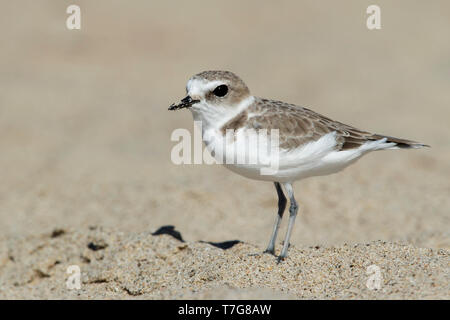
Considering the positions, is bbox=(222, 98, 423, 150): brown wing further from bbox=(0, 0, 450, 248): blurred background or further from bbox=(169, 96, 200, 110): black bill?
bbox=(0, 0, 450, 248): blurred background

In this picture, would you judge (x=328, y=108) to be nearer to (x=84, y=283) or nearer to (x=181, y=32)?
(x=181, y=32)

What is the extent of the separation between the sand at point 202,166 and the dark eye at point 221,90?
1138 mm

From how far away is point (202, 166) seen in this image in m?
8.01

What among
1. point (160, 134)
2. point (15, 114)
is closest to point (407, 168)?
point (160, 134)

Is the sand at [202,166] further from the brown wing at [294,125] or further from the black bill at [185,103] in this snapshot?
the black bill at [185,103]

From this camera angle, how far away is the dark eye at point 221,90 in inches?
165

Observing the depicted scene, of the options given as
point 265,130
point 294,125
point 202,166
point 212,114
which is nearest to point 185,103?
point 212,114

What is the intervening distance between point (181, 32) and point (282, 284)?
9.28 m

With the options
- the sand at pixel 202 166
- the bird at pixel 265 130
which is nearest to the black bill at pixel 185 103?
the bird at pixel 265 130

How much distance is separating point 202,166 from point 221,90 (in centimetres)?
384

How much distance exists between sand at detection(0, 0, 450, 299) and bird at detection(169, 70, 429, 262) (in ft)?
2.00

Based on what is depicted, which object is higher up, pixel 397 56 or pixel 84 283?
pixel 397 56
